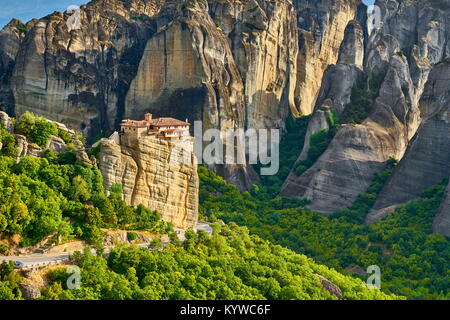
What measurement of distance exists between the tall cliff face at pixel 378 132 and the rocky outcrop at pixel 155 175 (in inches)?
839

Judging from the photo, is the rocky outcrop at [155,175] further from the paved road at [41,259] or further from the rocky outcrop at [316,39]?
the rocky outcrop at [316,39]

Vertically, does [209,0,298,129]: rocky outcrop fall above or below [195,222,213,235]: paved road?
above

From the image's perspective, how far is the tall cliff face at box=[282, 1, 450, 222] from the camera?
2758 inches

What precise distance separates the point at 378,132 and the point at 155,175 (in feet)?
99.6

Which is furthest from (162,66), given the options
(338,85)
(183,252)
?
(183,252)

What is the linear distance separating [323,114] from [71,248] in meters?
40.2

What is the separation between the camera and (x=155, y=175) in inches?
1847

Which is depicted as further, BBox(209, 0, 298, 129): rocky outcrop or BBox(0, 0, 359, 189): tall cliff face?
BBox(209, 0, 298, 129): rocky outcrop

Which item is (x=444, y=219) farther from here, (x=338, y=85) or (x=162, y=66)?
(x=162, y=66)

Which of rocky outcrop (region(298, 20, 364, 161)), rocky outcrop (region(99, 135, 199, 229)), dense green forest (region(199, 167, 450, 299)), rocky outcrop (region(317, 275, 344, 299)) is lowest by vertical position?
rocky outcrop (region(317, 275, 344, 299))

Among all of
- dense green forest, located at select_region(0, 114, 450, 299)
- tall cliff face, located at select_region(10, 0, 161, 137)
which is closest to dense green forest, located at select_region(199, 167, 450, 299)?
dense green forest, located at select_region(0, 114, 450, 299)

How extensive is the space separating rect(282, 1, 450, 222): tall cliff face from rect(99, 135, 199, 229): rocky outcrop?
21.3 meters

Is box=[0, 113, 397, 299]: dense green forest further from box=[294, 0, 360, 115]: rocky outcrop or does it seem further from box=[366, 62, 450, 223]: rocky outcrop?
box=[294, 0, 360, 115]: rocky outcrop
